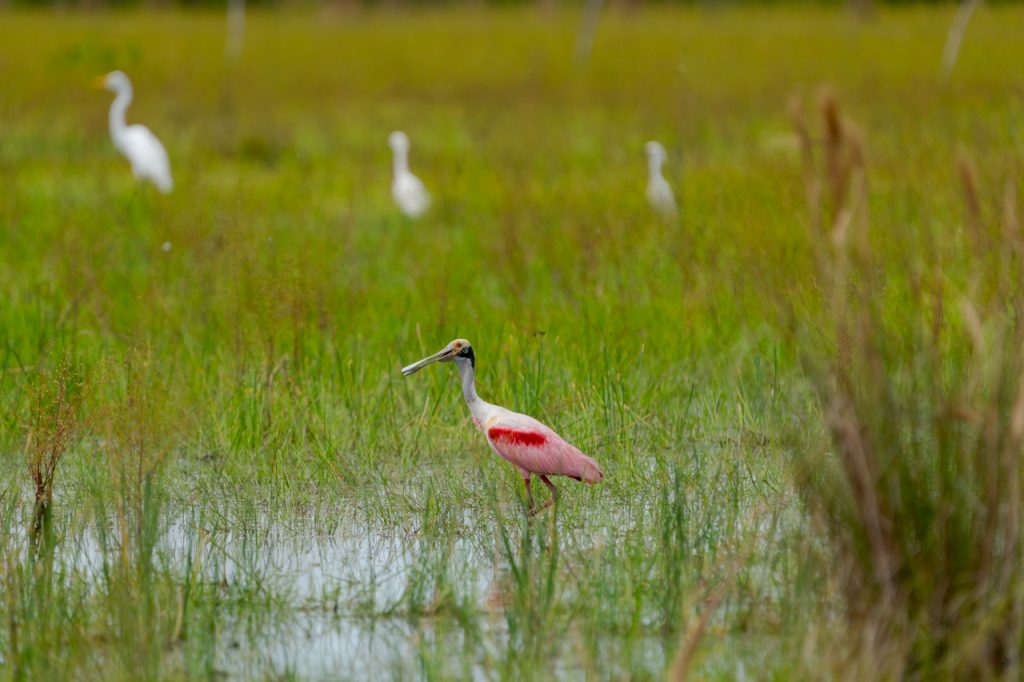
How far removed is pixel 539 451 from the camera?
3.72 meters

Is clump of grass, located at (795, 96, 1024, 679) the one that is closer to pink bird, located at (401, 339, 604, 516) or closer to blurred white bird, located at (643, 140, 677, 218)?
pink bird, located at (401, 339, 604, 516)

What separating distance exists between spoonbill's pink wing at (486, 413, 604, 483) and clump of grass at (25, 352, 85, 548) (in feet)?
3.76

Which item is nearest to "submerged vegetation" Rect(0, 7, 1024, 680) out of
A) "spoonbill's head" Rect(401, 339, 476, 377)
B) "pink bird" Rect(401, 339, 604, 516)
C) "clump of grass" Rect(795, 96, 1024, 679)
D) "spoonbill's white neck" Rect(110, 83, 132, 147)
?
"clump of grass" Rect(795, 96, 1024, 679)

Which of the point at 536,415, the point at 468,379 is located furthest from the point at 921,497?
the point at 536,415

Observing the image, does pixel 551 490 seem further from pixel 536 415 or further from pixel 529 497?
pixel 536 415

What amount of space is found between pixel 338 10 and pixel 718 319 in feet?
86.6

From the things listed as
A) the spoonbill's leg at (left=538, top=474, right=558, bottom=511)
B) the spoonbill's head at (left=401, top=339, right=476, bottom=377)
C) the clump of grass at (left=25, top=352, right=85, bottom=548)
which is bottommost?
the spoonbill's leg at (left=538, top=474, right=558, bottom=511)

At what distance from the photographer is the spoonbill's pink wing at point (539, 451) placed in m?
3.71

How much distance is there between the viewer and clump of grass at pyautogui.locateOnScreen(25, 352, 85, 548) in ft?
12.5

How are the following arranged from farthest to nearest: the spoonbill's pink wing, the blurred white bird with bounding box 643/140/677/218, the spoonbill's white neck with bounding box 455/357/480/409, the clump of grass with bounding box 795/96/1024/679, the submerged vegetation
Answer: the blurred white bird with bounding box 643/140/677/218 → the spoonbill's white neck with bounding box 455/357/480/409 → the spoonbill's pink wing → the submerged vegetation → the clump of grass with bounding box 795/96/1024/679

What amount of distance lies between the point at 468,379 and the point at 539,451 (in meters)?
0.39

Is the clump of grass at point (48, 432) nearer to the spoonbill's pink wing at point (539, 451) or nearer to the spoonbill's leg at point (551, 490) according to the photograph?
the spoonbill's pink wing at point (539, 451)

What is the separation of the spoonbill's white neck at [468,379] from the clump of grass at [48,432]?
1.03 m

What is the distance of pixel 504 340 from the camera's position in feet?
17.4
